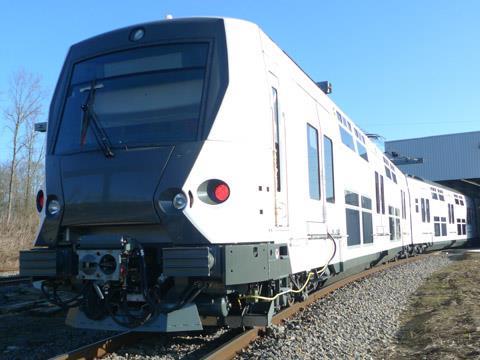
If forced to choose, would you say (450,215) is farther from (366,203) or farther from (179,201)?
(179,201)

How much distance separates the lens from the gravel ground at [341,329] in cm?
547

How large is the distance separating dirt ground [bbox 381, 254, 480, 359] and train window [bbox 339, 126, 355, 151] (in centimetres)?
315

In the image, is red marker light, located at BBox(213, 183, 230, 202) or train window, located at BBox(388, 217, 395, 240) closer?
red marker light, located at BBox(213, 183, 230, 202)

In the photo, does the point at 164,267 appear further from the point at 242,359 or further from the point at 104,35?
the point at 104,35

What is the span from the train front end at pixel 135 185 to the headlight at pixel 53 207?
11 mm

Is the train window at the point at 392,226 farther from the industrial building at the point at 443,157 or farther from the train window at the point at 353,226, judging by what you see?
the industrial building at the point at 443,157

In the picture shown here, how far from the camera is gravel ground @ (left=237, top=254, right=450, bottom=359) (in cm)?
547

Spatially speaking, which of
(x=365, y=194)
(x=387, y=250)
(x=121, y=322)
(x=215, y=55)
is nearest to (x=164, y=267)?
(x=121, y=322)

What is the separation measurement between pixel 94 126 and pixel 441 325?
5268mm

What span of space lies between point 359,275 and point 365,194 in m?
3.04

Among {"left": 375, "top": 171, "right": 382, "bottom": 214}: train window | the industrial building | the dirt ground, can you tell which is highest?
the industrial building

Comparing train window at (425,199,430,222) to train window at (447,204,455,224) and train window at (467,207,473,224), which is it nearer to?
train window at (447,204,455,224)

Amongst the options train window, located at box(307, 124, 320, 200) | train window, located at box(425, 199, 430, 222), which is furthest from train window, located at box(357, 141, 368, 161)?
train window, located at box(425, 199, 430, 222)

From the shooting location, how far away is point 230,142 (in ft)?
16.3
